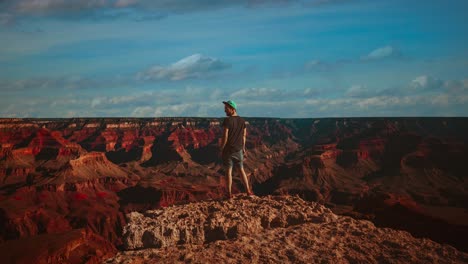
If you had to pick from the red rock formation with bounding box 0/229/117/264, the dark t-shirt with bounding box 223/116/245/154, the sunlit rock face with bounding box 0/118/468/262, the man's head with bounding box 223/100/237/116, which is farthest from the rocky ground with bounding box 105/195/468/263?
the red rock formation with bounding box 0/229/117/264

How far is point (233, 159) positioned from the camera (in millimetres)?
12312

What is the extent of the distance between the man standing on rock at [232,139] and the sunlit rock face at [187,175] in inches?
Result: 647

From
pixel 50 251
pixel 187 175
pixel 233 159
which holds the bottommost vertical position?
pixel 187 175

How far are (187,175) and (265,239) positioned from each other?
110 meters

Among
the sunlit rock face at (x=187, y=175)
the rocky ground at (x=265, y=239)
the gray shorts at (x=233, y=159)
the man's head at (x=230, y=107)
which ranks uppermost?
the man's head at (x=230, y=107)

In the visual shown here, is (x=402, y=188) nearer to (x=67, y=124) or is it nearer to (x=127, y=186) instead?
(x=127, y=186)

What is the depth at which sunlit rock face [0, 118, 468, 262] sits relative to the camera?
6081 cm

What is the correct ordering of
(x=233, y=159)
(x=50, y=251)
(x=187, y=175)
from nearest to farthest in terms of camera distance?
(x=233, y=159) < (x=50, y=251) < (x=187, y=175)

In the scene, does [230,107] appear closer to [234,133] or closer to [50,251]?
[234,133]

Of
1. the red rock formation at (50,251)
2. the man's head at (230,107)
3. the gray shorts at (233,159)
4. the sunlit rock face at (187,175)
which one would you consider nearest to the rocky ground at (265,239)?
the gray shorts at (233,159)

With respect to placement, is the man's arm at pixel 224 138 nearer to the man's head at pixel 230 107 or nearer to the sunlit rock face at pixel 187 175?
the man's head at pixel 230 107

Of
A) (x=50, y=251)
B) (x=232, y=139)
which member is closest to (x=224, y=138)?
(x=232, y=139)

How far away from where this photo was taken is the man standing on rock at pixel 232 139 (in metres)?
11.9

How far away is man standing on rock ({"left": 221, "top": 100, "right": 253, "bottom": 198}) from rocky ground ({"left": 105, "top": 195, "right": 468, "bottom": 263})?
4.03ft
